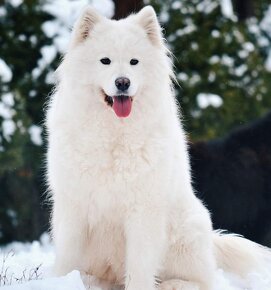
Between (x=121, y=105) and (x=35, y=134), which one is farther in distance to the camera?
(x=35, y=134)

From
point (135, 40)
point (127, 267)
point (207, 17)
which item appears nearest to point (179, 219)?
point (127, 267)

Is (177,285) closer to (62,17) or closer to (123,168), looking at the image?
(123,168)

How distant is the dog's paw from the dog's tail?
0.62 m

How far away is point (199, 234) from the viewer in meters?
4.87

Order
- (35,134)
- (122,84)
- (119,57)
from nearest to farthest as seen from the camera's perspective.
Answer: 1. (122,84)
2. (119,57)
3. (35,134)

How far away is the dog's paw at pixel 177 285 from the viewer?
15.5 ft

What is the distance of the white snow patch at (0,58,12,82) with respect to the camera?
9.90 m

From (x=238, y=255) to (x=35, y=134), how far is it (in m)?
5.46

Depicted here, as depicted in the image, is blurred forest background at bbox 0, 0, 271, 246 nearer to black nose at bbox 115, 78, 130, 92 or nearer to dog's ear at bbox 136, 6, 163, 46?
dog's ear at bbox 136, 6, 163, 46

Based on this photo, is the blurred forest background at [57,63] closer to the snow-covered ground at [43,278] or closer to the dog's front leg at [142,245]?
the snow-covered ground at [43,278]

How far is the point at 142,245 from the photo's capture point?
180 inches

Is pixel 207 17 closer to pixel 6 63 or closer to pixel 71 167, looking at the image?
pixel 6 63

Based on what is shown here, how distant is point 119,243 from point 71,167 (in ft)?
2.04

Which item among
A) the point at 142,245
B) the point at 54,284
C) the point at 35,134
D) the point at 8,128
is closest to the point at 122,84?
the point at 142,245
